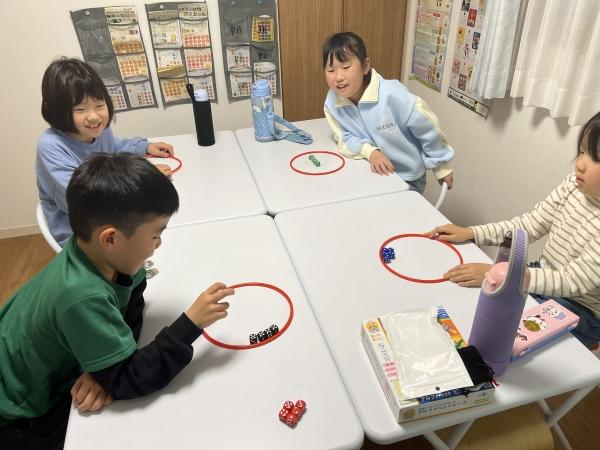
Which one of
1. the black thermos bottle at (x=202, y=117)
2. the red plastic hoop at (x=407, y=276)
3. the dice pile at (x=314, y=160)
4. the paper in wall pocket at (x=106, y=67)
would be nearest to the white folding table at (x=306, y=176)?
the dice pile at (x=314, y=160)

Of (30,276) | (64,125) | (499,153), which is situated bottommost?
(30,276)

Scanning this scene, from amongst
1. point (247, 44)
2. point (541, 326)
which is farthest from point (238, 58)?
point (541, 326)

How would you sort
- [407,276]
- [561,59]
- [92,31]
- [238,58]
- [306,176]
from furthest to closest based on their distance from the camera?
1. [238,58]
2. [92,31]
3. [306,176]
4. [561,59]
5. [407,276]

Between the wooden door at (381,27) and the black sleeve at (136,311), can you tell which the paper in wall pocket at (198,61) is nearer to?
the wooden door at (381,27)

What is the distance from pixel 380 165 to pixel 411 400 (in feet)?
3.38

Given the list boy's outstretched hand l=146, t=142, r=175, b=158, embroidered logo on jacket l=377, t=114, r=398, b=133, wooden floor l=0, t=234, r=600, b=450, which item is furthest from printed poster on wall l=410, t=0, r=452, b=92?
wooden floor l=0, t=234, r=600, b=450

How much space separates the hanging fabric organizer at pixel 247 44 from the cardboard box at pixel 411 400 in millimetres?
1917

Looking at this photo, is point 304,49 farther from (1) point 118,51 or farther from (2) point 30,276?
(2) point 30,276

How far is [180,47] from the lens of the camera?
2215mm

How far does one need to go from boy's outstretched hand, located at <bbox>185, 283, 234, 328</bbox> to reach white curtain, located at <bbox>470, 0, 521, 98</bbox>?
1.38 m

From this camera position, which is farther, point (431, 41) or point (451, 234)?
point (431, 41)

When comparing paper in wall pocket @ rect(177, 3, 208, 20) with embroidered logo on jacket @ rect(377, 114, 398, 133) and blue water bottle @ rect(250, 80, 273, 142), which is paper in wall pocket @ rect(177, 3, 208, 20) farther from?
embroidered logo on jacket @ rect(377, 114, 398, 133)

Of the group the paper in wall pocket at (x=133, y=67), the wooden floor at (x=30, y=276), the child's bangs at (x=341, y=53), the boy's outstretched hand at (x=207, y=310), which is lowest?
the wooden floor at (x=30, y=276)

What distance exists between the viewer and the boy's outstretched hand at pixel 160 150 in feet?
5.81
